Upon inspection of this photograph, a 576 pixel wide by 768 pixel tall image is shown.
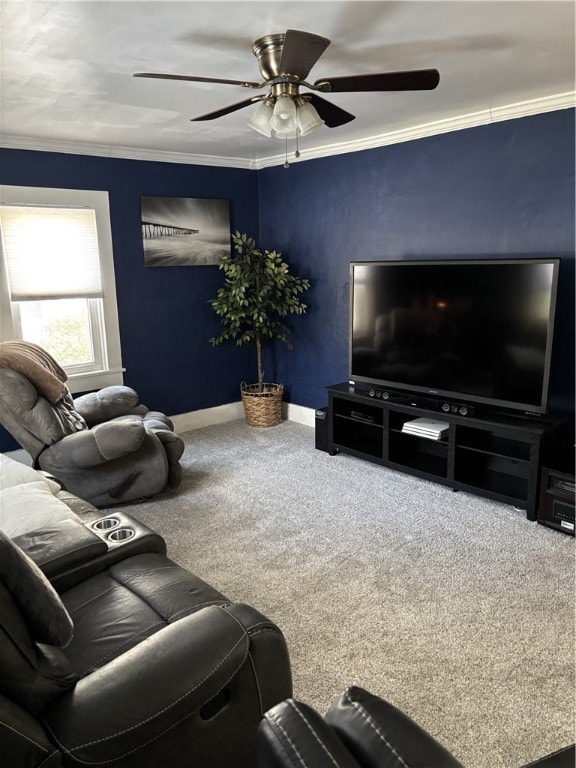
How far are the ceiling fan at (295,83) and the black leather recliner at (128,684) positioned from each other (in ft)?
5.97

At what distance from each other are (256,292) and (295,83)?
2.90 metres

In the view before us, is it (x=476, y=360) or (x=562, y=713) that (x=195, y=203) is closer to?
(x=476, y=360)

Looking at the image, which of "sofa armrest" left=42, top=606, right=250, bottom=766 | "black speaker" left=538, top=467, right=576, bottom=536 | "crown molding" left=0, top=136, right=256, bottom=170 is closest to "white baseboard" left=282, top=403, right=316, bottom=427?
"crown molding" left=0, top=136, right=256, bottom=170

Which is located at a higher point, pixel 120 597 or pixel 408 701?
pixel 120 597

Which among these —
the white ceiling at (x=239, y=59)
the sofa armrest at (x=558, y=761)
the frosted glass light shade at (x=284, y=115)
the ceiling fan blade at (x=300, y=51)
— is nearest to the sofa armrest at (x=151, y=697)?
the sofa armrest at (x=558, y=761)

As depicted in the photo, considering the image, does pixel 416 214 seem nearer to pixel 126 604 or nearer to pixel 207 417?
A: pixel 207 417

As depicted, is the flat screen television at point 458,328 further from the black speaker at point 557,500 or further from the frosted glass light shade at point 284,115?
the frosted glass light shade at point 284,115

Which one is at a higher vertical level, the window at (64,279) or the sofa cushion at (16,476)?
the window at (64,279)

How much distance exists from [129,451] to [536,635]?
7.96 feet

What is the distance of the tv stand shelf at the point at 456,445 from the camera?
3.42 metres

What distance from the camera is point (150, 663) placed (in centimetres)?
141

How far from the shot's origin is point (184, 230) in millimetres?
5098

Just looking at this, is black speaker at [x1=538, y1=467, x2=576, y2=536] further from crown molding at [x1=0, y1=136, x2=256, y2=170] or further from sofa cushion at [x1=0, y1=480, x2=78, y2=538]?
crown molding at [x1=0, y1=136, x2=256, y2=170]

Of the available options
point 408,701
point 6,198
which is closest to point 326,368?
point 6,198
